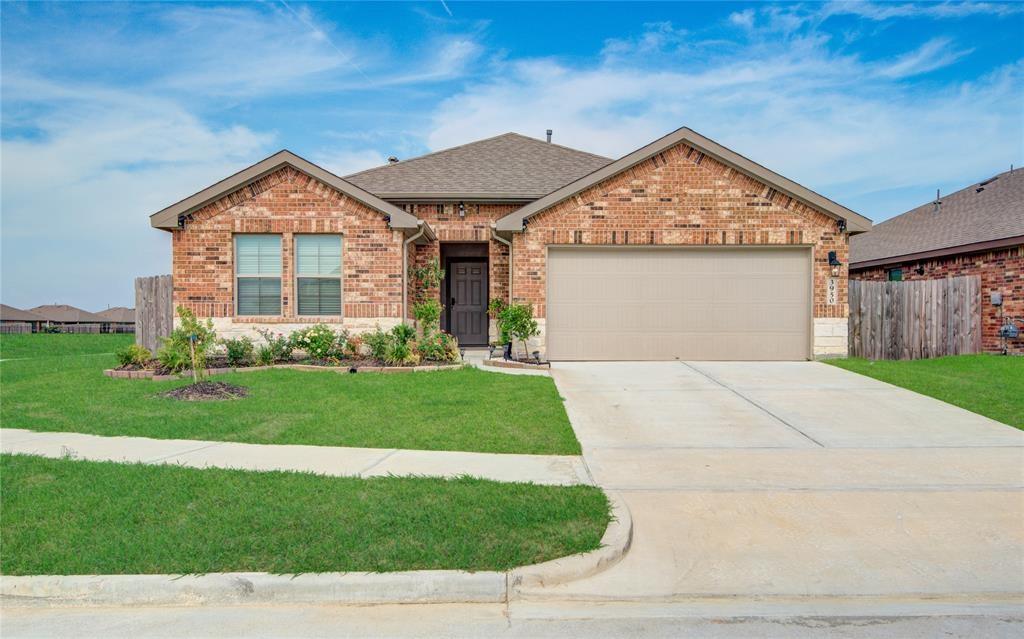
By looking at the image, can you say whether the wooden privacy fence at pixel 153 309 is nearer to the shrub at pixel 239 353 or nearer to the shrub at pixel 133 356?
the shrub at pixel 133 356

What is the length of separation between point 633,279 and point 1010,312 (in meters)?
9.35

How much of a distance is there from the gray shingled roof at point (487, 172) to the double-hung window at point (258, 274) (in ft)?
10.5

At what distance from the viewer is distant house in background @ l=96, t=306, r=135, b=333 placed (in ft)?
A: 110

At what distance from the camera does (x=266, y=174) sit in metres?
13.8

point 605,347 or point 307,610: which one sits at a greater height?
point 605,347

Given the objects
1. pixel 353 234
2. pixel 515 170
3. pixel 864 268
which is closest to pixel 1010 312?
pixel 864 268

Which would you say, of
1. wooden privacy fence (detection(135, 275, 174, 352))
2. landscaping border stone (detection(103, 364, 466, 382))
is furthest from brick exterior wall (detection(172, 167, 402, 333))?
landscaping border stone (detection(103, 364, 466, 382))

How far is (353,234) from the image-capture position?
13.9 m

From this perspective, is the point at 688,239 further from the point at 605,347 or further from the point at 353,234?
the point at 353,234

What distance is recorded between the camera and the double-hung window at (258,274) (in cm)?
1391

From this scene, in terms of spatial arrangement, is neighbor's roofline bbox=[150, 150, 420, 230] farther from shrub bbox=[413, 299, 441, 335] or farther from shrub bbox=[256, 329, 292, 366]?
shrub bbox=[256, 329, 292, 366]

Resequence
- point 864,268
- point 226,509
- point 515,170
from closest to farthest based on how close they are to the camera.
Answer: point 226,509, point 515,170, point 864,268

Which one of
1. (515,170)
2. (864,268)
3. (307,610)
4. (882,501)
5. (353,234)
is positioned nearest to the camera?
(307,610)

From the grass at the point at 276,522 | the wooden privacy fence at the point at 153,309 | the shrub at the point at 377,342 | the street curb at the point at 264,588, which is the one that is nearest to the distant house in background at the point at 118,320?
Result: the wooden privacy fence at the point at 153,309
